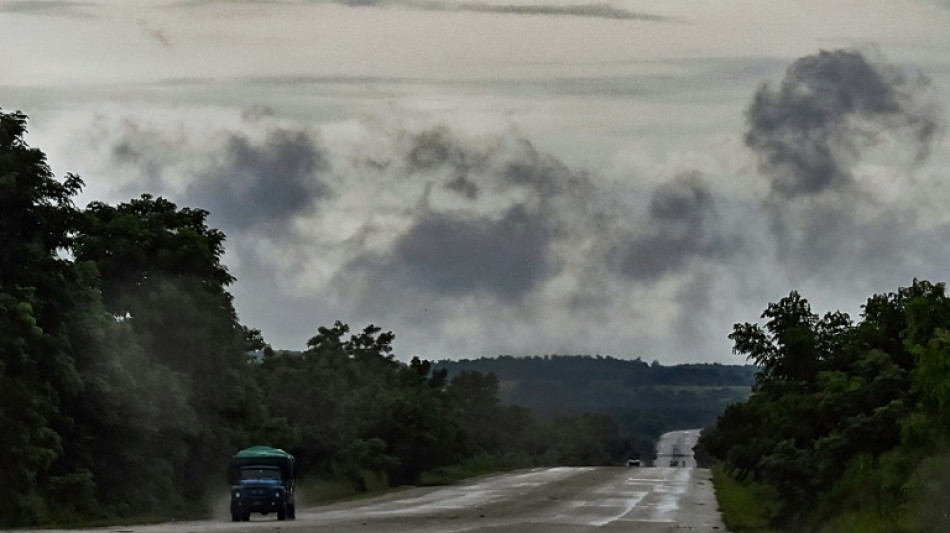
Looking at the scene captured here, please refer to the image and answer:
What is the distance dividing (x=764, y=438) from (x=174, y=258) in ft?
82.0

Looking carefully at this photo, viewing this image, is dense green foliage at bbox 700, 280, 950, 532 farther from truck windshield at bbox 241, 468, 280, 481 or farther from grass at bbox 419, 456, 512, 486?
grass at bbox 419, 456, 512, 486

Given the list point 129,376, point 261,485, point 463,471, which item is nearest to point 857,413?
point 261,485

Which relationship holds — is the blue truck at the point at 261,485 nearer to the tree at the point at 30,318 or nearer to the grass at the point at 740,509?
the tree at the point at 30,318

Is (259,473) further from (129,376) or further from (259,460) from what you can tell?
(129,376)

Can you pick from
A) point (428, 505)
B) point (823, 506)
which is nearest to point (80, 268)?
point (428, 505)

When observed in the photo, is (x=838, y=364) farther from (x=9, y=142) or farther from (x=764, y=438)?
(x=9, y=142)

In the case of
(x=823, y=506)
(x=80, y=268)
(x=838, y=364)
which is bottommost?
(x=823, y=506)

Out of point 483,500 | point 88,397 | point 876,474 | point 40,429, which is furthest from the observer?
point 483,500

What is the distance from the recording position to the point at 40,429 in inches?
1923

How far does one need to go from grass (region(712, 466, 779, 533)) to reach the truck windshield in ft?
46.8

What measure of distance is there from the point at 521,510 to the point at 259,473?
11290 millimetres

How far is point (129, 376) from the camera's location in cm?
5441

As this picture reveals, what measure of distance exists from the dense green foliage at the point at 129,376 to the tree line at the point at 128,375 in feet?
0.19

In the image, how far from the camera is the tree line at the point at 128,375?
49688mm
